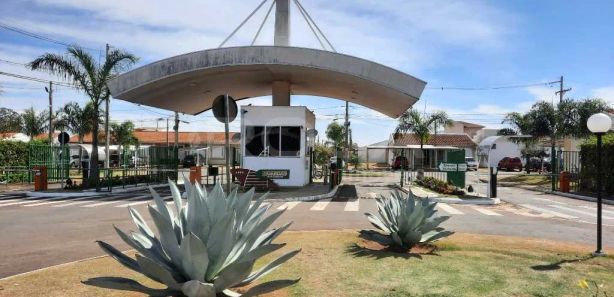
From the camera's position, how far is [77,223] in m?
12.6

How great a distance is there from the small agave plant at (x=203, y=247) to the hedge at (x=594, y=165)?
855 inches

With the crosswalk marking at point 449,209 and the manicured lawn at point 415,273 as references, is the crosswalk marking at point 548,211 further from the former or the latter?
the manicured lawn at point 415,273

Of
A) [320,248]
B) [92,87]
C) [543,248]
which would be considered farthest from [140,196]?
[543,248]

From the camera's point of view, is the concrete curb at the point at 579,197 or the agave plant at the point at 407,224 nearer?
the agave plant at the point at 407,224

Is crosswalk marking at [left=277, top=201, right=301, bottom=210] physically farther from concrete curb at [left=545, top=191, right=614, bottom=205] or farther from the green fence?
the green fence

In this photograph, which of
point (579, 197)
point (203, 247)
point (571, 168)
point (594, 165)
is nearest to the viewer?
point (203, 247)

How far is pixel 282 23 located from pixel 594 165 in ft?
52.7

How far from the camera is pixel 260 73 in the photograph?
82.1 feet

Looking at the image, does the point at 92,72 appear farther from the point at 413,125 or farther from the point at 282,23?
the point at 413,125

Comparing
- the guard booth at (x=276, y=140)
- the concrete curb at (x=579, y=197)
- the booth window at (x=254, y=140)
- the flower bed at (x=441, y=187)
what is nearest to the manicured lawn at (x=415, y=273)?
the flower bed at (x=441, y=187)

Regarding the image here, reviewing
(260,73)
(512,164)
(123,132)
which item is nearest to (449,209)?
(260,73)

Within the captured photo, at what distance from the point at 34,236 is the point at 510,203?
638 inches

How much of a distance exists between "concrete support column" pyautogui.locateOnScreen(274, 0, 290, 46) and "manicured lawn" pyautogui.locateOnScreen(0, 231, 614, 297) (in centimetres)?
1697

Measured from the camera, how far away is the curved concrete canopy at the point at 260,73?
21.2m
